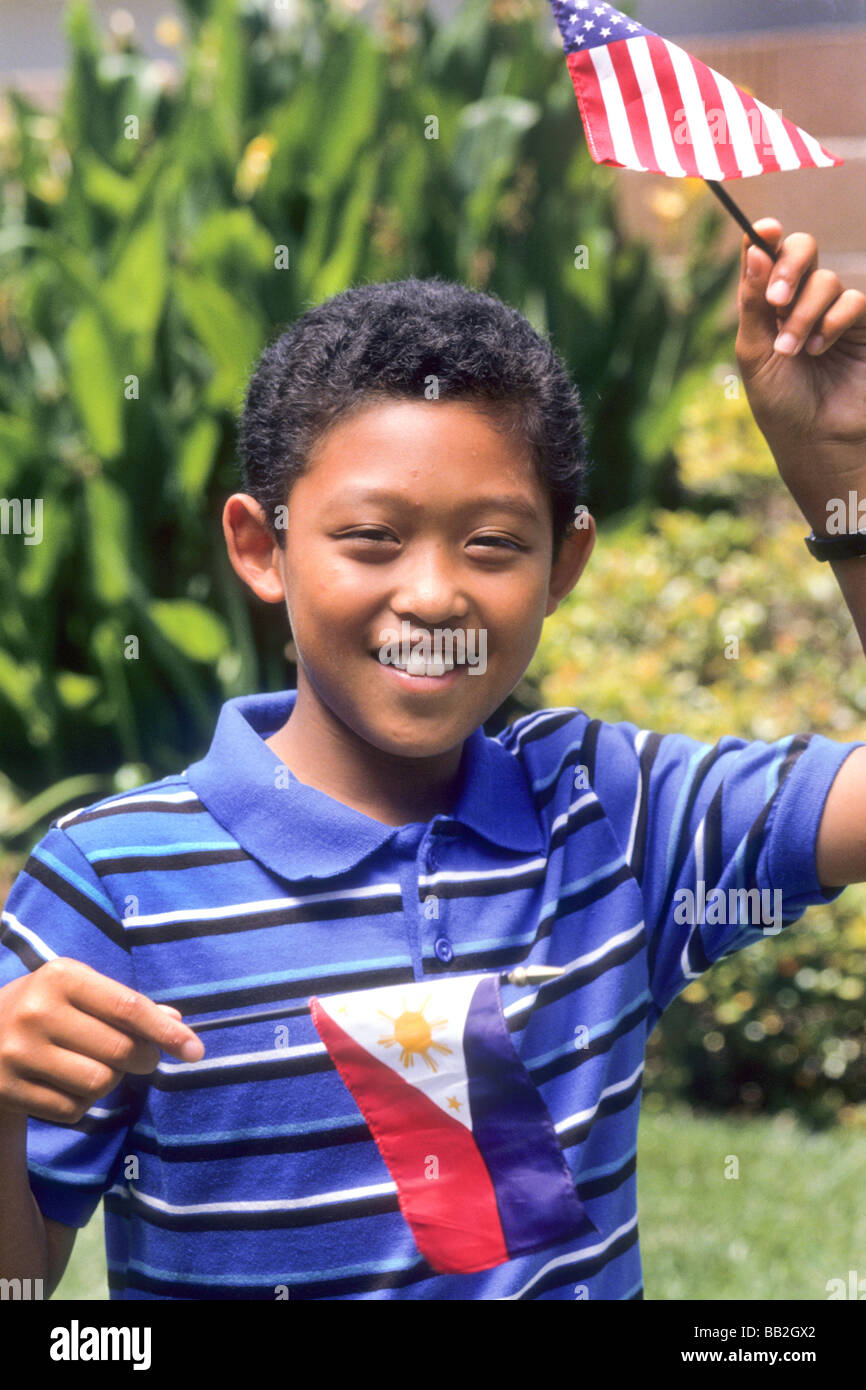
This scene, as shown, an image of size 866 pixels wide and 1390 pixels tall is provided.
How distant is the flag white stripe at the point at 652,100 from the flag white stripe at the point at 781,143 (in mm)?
78

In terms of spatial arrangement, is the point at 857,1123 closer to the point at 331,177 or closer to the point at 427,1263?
the point at 427,1263

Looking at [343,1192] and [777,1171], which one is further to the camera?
[777,1171]

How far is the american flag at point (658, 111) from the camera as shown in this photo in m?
1.13

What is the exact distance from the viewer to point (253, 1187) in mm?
1136

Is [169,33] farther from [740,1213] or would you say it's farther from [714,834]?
[714,834]

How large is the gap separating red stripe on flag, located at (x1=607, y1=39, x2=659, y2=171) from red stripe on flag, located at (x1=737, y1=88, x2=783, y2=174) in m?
0.09

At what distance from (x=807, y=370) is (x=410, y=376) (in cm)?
32

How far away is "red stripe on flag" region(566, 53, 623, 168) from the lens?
113 cm

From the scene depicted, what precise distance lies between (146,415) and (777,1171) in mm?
1920

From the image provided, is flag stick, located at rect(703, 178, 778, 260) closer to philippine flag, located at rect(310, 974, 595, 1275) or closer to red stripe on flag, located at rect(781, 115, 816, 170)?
red stripe on flag, located at rect(781, 115, 816, 170)

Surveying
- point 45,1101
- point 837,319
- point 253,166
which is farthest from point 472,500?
point 253,166

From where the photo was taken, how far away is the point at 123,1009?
3.15 ft

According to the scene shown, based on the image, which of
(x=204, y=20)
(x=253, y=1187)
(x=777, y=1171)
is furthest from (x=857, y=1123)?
(x=204, y=20)

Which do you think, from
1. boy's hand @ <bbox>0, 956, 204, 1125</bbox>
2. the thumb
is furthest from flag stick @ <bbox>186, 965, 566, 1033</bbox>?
the thumb
